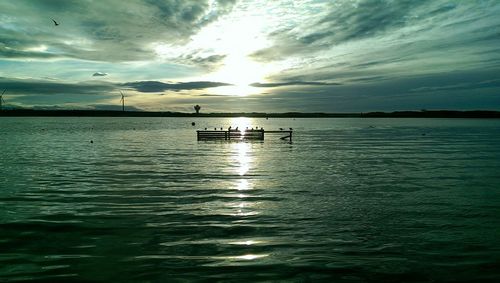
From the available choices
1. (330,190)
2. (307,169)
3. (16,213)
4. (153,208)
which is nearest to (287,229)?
(153,208)

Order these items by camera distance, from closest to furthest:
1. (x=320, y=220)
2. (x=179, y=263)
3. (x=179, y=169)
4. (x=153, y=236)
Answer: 1. (x=179, y=263)
2. (x=153, y=236)
3. (x=320, y=220)
4. (x=179, y=169)

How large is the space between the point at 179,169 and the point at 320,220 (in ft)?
51.5

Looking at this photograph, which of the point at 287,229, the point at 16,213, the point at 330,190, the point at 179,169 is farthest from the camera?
the point at 179,169

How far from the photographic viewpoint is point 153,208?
14742mm

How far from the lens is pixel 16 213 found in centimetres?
1390

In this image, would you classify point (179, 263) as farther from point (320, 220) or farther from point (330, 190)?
point (330, 190)

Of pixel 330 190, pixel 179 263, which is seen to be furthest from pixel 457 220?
pixel 179 263

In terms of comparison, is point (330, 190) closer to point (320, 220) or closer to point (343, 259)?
point (320, 220)

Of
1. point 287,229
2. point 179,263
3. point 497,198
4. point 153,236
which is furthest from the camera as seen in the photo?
point 497,198

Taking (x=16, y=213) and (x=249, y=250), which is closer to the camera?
(x=249, y=250)

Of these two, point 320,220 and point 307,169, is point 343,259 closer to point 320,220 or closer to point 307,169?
point 320,220

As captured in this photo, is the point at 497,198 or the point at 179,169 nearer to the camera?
the point at 497,198

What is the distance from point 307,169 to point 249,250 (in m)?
17.6

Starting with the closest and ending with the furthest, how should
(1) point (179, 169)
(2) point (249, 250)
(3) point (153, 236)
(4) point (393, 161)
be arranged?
(2) point (249, 250)
(3) point (153, 236)
(1) point (179, 169)
(4) point (393, 161)
